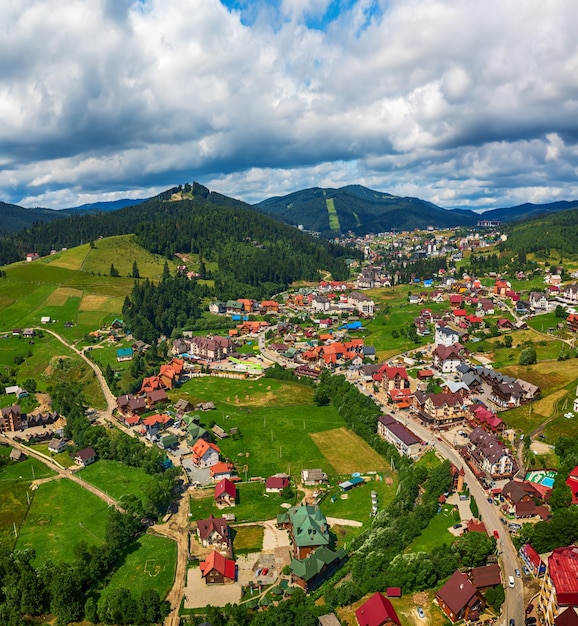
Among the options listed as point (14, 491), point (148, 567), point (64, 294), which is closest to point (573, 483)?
point (148, 567)

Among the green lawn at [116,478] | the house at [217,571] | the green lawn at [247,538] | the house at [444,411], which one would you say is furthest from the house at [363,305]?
the house at [217,571]

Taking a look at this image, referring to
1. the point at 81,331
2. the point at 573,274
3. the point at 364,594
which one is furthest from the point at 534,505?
the point at 573,274

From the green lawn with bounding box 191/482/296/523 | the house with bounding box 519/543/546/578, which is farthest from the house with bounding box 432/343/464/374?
the house with bounding box 519/543/546/578

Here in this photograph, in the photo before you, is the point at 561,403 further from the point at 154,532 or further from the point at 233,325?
the point at 233,325

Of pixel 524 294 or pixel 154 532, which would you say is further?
pixel 524 294

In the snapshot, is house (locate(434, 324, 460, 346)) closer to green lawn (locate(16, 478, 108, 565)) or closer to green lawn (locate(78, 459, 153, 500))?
green lawn (locate(78, 459, 153, 500))

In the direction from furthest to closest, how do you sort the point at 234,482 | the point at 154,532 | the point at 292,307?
the point at 292,307, the point at 234,482, the point at 154,532
